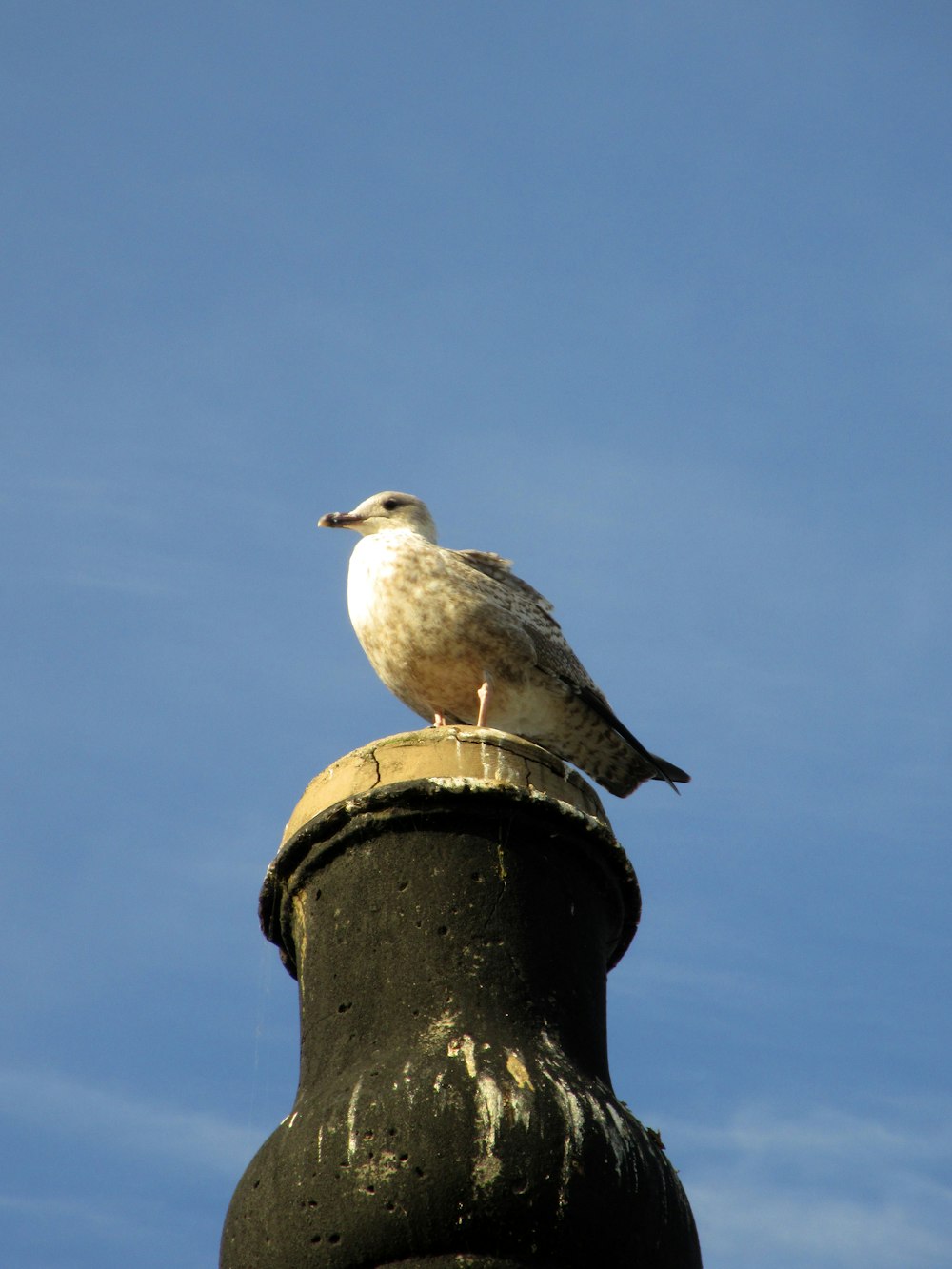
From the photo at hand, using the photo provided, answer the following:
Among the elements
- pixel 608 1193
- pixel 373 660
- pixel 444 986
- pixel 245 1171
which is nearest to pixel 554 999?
pixel 444 986

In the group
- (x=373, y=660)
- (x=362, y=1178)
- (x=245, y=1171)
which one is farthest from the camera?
(x=373, y=660)

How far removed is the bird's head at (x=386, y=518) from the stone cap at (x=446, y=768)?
11.2 ft

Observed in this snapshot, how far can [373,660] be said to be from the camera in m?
7.63

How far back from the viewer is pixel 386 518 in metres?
8.57

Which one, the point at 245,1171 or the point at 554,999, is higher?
the point at 554,999

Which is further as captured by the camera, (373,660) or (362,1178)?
(373,660)

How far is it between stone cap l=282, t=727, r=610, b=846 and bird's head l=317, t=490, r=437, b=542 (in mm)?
3422

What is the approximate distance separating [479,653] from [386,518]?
4.62 feet

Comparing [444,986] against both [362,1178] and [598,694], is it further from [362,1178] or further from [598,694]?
[598,694]

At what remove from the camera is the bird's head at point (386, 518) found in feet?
28.1

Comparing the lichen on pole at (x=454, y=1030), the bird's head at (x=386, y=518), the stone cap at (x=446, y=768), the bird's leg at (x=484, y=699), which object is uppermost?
the bird's head at (x=386, y=518)

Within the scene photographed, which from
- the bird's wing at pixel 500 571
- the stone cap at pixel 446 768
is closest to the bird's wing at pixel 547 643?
the bird's wing at pixel 500 571

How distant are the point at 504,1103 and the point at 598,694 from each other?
417cm

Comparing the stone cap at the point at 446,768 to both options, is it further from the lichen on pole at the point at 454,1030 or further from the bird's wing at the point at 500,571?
the bird's wing at the point at 500,571
